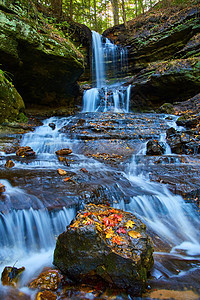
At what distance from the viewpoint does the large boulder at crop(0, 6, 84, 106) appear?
732 cm

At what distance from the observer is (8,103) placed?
7.79 m

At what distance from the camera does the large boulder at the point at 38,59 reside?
24.0 feet

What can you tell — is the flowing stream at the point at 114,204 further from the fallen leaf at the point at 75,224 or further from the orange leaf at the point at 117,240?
the fallen leaf at the point at 75,224

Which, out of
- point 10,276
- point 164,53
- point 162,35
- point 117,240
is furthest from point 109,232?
point 162,35

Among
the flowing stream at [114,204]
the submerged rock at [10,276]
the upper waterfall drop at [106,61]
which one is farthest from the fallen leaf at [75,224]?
the upper waterfall drop at [106,61]

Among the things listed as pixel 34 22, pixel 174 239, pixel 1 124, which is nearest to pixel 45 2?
pixel 34 22

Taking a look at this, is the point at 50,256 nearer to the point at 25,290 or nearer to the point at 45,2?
the point at 25,290

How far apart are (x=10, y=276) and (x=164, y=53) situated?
18433 mm

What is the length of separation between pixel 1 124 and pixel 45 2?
10303 millimetres

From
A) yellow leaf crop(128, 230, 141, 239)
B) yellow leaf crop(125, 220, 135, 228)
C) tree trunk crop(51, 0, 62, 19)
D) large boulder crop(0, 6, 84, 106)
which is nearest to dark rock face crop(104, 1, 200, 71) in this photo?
tree trunk crop(51, 0, 62, 19)

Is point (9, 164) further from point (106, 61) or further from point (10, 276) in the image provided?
point (106, 61)

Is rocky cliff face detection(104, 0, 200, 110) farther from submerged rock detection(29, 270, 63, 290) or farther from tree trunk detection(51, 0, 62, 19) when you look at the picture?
submerged rock detection(29, 270, 63, 290)

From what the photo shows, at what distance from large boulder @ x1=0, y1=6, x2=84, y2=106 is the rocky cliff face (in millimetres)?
5418

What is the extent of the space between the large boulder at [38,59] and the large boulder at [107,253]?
8.11 metres
